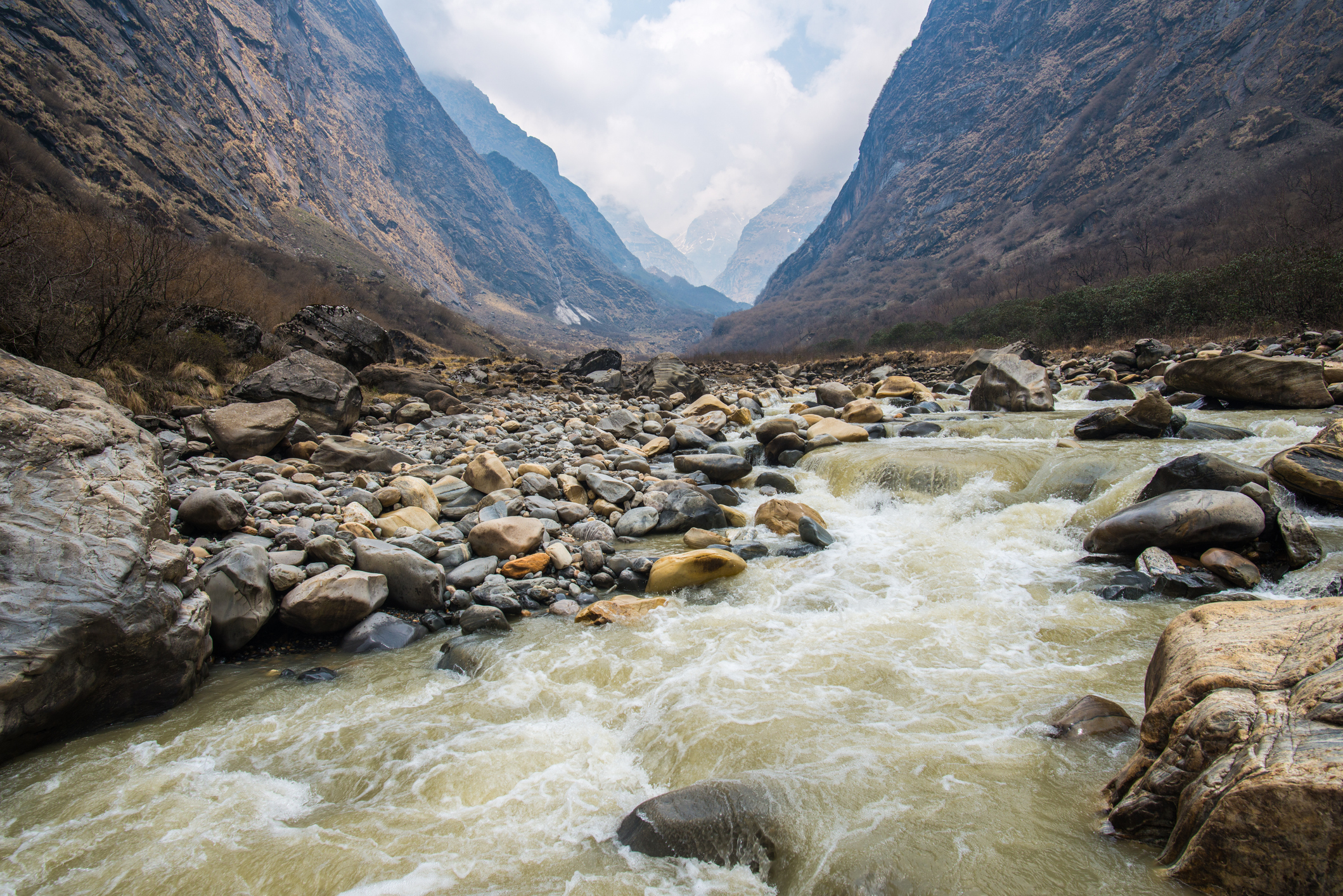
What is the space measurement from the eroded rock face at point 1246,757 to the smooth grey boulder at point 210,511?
7.18 meters

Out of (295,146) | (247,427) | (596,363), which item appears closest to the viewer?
(247,427)

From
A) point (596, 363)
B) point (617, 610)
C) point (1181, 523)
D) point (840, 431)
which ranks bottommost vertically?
point (617, 610)

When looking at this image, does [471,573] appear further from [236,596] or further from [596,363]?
[596,363]

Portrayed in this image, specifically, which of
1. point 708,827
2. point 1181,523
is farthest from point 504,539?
point 1181,523

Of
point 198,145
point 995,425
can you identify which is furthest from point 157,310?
point 198,145

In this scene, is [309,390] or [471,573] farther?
[309,390]

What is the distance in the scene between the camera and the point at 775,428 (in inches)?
451

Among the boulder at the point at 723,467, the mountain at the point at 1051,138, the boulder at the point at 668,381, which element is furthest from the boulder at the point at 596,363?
the mountain at the point at 1051,138

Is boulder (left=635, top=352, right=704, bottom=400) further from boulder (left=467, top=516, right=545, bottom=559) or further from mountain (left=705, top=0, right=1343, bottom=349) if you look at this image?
mountain (left=705, top=0, right=1343, bottom=349)

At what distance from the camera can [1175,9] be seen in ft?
250

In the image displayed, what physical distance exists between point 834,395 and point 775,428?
19.9 ft

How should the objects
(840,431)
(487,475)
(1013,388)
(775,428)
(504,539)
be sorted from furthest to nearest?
(1013,388), (840,431), (775,428), (487,475), (504,539)

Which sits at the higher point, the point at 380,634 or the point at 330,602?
the point at 330,602

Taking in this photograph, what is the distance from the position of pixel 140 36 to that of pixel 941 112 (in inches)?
5724
